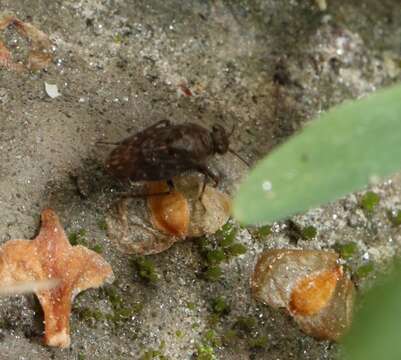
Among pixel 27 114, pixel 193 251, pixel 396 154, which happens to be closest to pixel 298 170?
pixel 396 154

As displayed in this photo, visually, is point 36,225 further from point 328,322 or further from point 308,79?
point 308,79

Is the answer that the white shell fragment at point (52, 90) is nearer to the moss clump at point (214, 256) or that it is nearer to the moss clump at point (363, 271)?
the moss clump at point (214, 256)

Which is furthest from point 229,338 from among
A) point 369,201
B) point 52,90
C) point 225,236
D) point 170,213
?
point 52,90

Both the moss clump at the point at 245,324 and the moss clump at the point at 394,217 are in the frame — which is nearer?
the moss clump at the point at 245,324

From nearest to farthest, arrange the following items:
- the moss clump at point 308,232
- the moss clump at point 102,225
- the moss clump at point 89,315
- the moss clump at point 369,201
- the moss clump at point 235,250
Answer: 1. the moss clump at point 89,315
2. the moss clump at point 102,225
3. the moss clump at point 235,250
4. the moss clump at point 308,232
5. the moss clump at point 369,201

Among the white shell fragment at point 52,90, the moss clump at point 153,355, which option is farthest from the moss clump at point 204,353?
the white shell fragment at point 52,90

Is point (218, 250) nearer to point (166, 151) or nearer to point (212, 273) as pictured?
point (212, 273)
